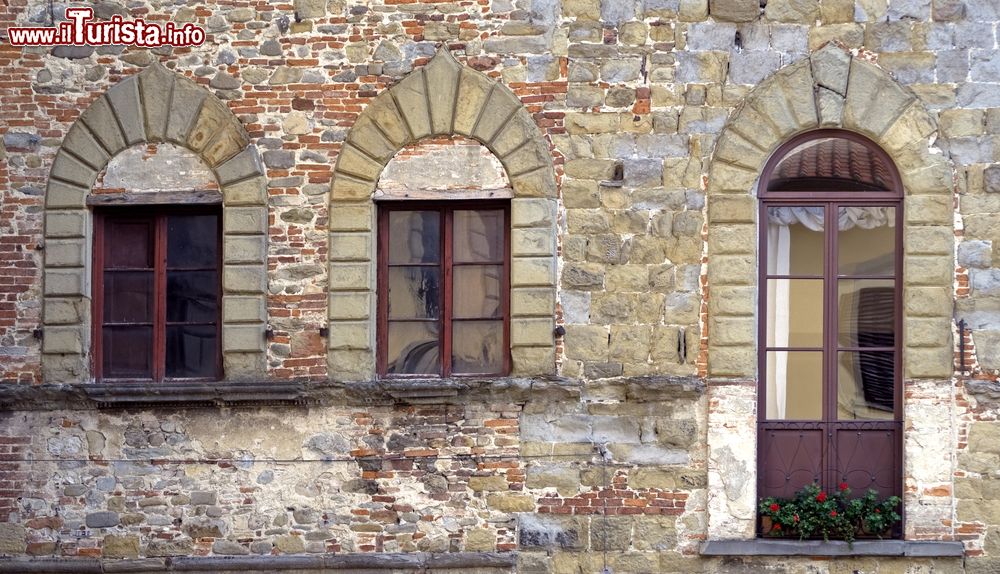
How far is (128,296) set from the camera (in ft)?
33.9

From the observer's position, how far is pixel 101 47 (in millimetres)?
10227

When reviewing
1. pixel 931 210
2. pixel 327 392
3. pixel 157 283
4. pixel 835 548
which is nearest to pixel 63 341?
pixel 157 283

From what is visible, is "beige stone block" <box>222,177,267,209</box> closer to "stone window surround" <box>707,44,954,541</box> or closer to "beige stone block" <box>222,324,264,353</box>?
"beige stone block" <box>222,324,264,353</box>

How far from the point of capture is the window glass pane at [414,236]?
33.3 ft

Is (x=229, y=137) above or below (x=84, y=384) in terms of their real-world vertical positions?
above

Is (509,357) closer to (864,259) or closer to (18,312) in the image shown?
(864,259)

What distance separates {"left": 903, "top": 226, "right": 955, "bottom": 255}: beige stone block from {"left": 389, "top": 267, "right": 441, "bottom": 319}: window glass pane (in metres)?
3.63

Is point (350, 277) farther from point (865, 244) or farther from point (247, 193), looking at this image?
point (865, 244)

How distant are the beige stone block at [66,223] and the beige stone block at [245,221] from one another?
1.14m

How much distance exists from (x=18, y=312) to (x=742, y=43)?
6005mm

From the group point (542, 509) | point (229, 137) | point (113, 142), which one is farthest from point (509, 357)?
point (113, 142)

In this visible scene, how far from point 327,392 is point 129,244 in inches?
80.8

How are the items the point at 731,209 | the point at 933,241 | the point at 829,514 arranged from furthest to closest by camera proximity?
the point at 731,209 → the point at 933,241 → the point at 829,514

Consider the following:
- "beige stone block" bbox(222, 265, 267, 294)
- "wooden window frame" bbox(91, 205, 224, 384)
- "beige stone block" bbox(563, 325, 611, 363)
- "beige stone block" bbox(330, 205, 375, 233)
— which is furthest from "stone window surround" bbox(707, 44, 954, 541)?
"wooden window frame" bbox(91, 205, 224, 384)
